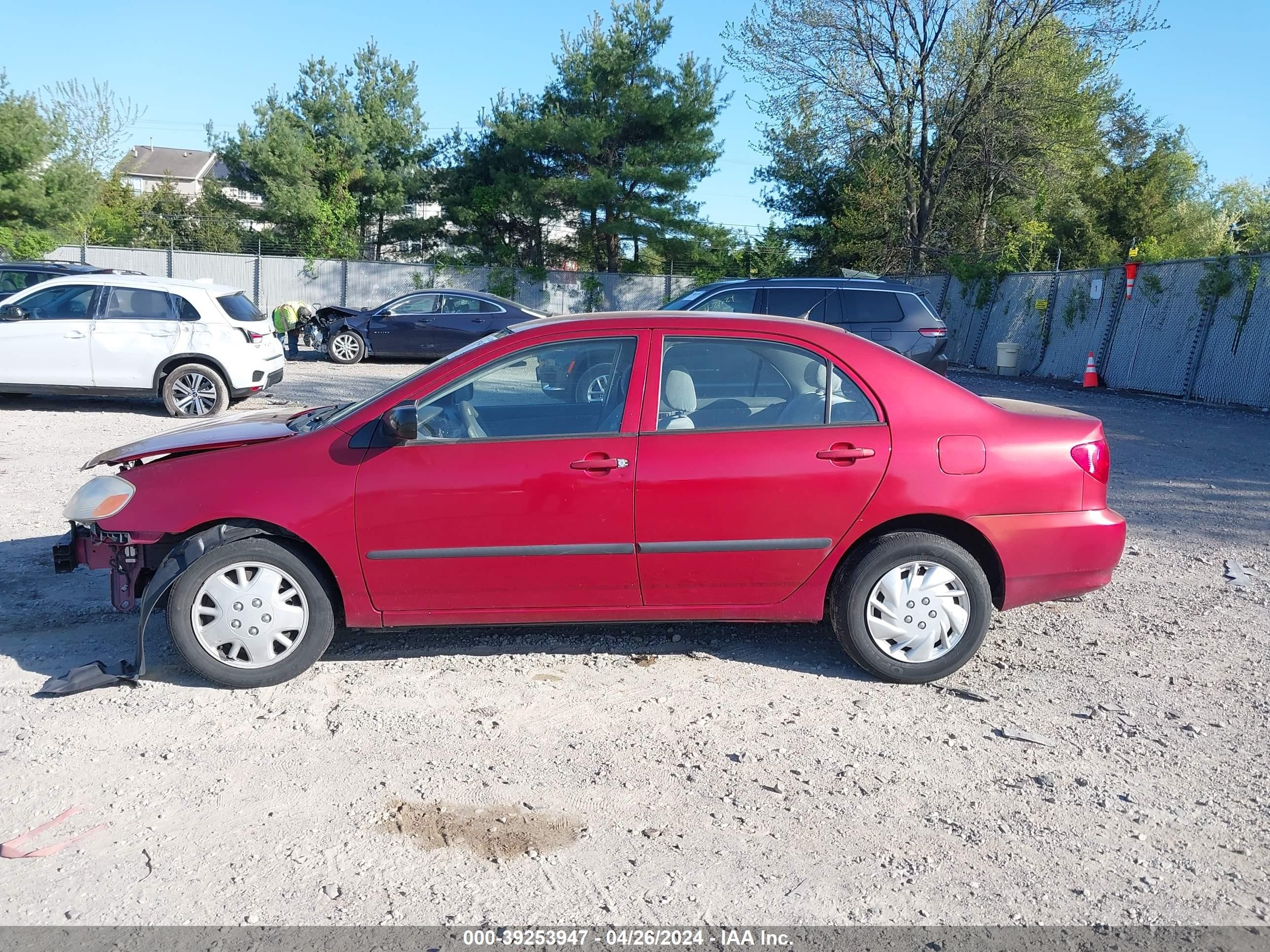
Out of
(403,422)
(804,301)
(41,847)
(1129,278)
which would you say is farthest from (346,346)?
(41,847)

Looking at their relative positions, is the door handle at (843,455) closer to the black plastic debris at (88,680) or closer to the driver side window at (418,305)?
the black plastic debris at (88,680)

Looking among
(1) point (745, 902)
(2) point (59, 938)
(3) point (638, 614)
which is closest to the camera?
(2) point (59, 938)

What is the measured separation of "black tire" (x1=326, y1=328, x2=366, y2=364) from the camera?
19906mm

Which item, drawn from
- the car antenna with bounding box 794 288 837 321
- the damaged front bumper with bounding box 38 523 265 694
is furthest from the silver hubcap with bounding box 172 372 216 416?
the damaged front bumper with bounding box 38 523 265 694

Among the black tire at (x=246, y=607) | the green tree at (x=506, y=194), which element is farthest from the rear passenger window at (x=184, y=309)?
the green tree at (x=506, y=194)

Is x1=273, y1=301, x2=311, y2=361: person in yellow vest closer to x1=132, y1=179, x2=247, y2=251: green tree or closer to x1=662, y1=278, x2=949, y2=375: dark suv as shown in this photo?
x1=662, y1=278, x2=949, y2=375: dark suv

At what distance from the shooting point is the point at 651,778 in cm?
385

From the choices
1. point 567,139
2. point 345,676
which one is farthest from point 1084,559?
point 567,139

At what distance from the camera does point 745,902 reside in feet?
10.2

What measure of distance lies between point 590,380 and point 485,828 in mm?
2094

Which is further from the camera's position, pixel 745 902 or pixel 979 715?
pixel 979 715

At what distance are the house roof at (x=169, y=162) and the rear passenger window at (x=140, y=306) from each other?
74.9 metres

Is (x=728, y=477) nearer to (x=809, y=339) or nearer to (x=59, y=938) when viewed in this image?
(x=809, y=339)

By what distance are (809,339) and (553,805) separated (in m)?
2.37
